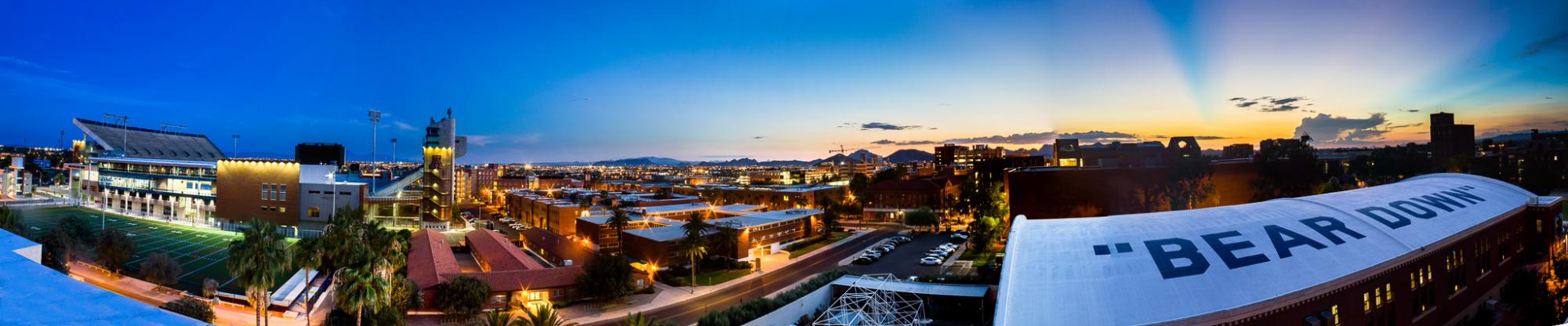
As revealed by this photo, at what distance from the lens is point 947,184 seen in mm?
90750

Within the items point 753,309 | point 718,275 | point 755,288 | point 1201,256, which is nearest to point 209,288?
point 718,275

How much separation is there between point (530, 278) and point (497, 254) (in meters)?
12.6

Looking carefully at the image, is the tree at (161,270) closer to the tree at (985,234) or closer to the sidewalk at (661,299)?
the sidewalk at (661,299)

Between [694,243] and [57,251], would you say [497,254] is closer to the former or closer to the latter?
[694,243]

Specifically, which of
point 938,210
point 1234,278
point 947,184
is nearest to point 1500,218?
point 1234,278

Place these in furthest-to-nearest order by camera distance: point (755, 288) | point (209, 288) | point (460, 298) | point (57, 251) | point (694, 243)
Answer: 1. point (694, 243)
2. point (755, 288)
3. point (57, 251)
4. point (209, 288)
5. point (460, 298)

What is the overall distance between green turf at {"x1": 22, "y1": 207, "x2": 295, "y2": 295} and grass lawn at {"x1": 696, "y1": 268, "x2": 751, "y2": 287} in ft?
82.7

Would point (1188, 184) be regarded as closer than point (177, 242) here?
No

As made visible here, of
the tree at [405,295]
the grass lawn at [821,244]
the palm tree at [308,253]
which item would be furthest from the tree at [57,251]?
the grass lawn at [821,244]

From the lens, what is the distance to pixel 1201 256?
67.7ft

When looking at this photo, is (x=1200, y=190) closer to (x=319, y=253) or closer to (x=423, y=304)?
(x=423, y=304)

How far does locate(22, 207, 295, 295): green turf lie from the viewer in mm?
41125

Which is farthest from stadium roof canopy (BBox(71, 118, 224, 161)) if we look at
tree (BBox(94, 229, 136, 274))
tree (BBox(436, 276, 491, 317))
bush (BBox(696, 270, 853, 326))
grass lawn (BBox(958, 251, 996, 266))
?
grass lawn (BBox(958, 251, 996, 266))

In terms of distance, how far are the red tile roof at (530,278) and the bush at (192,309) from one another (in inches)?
420
